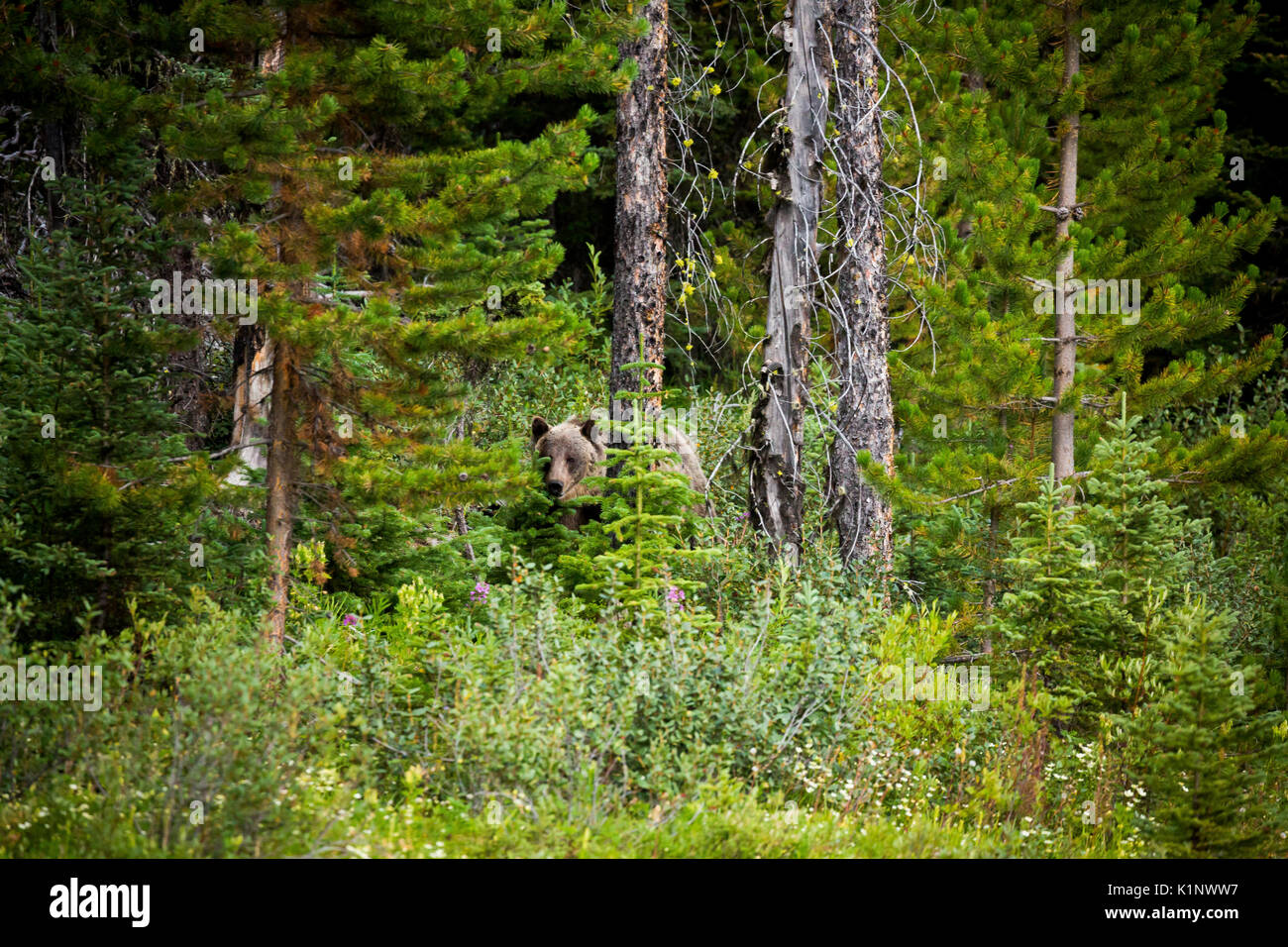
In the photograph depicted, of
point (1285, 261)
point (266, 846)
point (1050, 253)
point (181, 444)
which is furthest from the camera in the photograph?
point (1285, 261)

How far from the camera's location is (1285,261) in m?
17.5

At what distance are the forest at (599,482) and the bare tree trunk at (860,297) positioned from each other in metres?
0.04

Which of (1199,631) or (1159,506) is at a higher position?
(1159,506)

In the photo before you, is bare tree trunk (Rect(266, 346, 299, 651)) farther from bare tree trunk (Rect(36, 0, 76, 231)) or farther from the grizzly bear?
the grizzly bear

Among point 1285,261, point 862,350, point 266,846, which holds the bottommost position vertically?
point 266,846

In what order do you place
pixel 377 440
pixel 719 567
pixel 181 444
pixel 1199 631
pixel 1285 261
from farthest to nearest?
pixel 1285 261 < pixel 719 567 < pixel 377 440 < pixel 181 444 < pixel 1199 631

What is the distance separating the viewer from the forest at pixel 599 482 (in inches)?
198

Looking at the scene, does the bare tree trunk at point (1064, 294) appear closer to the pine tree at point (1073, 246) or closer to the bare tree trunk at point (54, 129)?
the pine tree at point (1073, 246)

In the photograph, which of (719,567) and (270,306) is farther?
(719,567)

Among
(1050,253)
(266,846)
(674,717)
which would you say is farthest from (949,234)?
(266,846)

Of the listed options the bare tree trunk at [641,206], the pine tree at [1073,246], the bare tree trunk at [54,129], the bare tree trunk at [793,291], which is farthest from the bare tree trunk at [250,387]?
the pine tree at [1073,246]

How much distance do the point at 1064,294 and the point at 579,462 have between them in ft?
14.2

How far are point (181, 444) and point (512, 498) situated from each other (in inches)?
74.7

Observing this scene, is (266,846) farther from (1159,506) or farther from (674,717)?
(1159,506)
